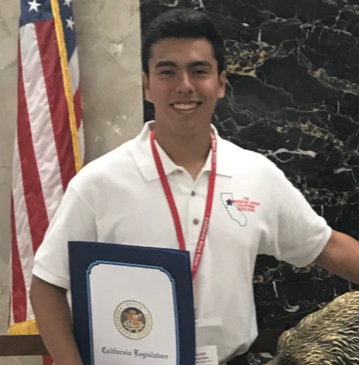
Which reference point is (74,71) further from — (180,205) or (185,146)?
(180,205)

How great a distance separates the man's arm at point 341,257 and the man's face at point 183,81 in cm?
49

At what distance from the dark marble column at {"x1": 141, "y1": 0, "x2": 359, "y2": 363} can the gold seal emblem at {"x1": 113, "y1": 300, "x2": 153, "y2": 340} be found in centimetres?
115

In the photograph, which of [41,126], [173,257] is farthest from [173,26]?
[41,126]

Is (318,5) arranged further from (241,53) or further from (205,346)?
(205,346)

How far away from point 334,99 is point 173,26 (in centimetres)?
112

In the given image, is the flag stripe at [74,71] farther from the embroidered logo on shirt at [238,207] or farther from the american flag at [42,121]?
the embroidered logo on shirt at [238,207]

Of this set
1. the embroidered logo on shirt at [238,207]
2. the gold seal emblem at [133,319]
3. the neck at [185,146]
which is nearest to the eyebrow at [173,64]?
the neck at [185,146]

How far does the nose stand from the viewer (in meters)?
1.18

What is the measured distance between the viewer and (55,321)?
117cm

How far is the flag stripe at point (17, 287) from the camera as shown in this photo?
198cm

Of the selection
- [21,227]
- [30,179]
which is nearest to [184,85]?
[30,179]

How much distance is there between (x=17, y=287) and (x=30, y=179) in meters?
0.45

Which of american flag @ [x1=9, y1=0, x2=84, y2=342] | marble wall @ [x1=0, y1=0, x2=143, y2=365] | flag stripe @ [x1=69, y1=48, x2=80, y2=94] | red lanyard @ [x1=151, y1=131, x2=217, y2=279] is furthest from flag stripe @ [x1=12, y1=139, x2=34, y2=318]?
red lanyard @ [x1=151, y1=131, x2=217, y2=279]

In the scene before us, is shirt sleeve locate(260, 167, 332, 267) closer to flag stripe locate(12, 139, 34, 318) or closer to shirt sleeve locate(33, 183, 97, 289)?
shirt sleeve locate(33, 183, 97, 289)
